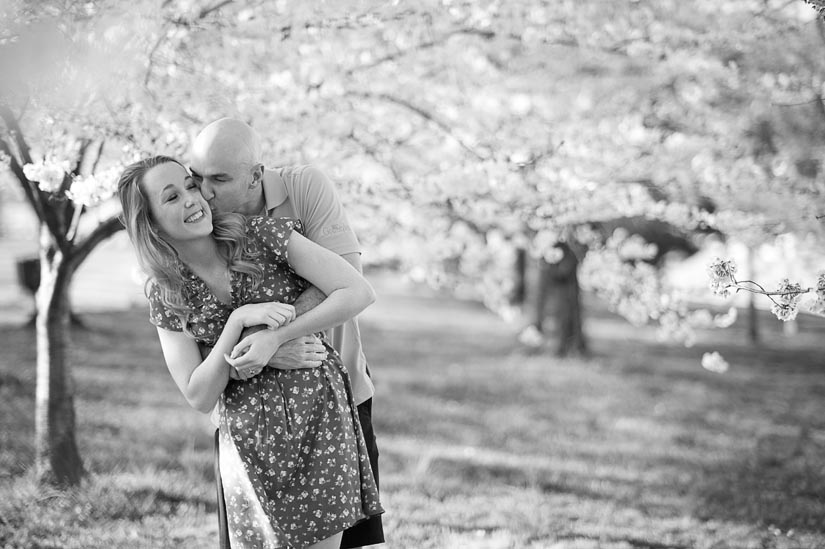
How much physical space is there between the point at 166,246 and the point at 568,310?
28.6ft

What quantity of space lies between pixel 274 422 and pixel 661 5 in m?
4.09

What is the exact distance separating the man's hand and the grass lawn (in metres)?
1.91

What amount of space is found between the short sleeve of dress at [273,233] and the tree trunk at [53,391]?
233cm

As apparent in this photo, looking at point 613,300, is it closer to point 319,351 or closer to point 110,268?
point 319,351

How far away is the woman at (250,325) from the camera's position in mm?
2254

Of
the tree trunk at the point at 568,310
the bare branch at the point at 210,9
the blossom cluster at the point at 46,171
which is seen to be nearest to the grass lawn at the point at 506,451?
the tree trunk at the point at 568,310

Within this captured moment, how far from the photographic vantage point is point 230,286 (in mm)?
2318

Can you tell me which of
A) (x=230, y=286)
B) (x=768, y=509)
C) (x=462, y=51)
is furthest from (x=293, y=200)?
(x=768, y=509)

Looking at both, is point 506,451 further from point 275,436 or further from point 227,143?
point 227,143

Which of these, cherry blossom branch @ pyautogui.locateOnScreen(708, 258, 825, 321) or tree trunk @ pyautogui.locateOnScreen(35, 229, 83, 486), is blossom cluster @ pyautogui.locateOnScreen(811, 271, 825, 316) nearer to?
cherry blossom branch @ pyautogui.locateOnScreen(708, 258, 825, 321)

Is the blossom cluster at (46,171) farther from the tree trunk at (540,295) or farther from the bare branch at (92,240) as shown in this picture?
the tree trunk at (540,295)

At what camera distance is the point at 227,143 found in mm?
2314

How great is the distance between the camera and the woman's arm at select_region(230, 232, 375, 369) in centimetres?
226

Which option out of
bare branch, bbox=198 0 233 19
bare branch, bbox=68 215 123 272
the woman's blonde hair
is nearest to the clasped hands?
the woman's blonde hair
